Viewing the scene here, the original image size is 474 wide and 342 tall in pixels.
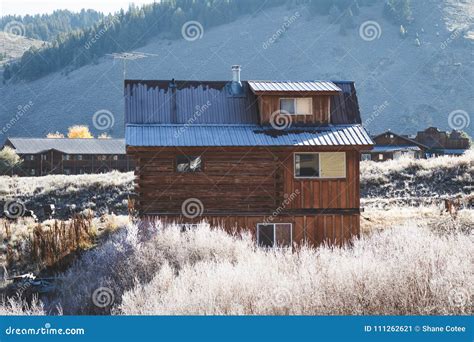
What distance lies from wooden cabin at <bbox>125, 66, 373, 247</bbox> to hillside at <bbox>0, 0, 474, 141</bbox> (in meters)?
103

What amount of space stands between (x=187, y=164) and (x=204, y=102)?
118 inches

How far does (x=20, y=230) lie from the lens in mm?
28031

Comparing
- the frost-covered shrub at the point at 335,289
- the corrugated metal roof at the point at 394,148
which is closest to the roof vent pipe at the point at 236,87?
the frost-covered shrub at the point at 335,289

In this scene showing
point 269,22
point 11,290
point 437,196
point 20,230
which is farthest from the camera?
point 269,22

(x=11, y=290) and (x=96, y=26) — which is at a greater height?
(x=96, y=26)

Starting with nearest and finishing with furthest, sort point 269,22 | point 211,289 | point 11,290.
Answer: point 211,289
point 11,290
point 269,22

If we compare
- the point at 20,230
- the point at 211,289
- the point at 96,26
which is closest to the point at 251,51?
the point at 96,26

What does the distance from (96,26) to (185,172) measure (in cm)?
17494

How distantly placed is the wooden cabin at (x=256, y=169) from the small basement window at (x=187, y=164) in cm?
3

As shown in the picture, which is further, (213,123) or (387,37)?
(387,37)

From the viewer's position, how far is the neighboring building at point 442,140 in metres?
77.2

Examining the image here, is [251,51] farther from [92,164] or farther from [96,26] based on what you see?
[92,164]

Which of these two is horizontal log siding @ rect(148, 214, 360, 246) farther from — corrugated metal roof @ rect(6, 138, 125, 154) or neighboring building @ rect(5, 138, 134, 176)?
corrugated metal roof @ rect(6, 138, 125, 154)

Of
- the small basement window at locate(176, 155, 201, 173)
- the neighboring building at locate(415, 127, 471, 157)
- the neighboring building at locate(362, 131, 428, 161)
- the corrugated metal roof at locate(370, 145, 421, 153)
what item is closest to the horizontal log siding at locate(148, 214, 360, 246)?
the small basement window at locate(176, 155, 201, 173)
